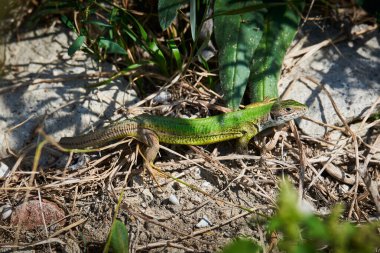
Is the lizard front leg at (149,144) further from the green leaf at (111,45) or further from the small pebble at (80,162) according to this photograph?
the green leaf at (111,45)

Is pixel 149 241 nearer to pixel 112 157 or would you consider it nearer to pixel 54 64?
pixel 112 157

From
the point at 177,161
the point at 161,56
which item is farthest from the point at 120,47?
the point at 177,161

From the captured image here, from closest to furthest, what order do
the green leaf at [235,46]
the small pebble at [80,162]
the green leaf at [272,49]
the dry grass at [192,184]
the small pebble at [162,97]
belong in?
the dry grass at [192,184] < the small pebble at [80,162] < the green leaf at [235,46] < the green leaf at [272,49] < the small pebble at [162,97]

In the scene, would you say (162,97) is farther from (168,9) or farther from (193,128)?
(168,9)

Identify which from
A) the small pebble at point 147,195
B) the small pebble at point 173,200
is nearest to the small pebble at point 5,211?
the small pebble at point 147,195

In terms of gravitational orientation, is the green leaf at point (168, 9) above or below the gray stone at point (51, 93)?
above

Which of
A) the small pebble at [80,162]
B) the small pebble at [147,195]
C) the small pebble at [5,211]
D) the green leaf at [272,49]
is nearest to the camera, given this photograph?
the small pebble at [5,211]
